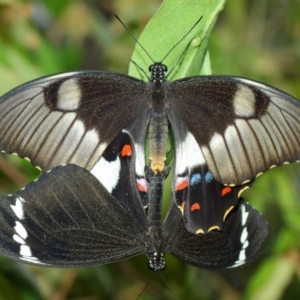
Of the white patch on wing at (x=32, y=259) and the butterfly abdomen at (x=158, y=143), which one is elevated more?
the butterfly abdomen at (x=158, y=143)

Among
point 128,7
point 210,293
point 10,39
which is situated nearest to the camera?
point 10,39

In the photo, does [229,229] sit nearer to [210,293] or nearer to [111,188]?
[111,188]

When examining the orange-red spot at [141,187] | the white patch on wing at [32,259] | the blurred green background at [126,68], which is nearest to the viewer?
the white patch on wing at [32,259]

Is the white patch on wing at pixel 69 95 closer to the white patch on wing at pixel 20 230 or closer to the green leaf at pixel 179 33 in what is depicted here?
the green leaf at pixel 179 33

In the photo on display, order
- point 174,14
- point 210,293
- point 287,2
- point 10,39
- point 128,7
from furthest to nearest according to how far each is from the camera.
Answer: point 287,2 → point 128,7 → point 210,293 → point 10,39 → point 174,14

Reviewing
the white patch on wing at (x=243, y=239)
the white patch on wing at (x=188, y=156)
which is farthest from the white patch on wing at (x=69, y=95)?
the white patch on wing at (x=243, y=239)

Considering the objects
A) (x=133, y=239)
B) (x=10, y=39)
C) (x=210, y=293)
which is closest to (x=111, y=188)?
(x=133, y=239)

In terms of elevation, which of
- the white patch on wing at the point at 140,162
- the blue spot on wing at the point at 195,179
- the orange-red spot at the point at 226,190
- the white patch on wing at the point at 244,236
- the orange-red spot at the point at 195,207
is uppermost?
the white patch on wing at the point at 140,162

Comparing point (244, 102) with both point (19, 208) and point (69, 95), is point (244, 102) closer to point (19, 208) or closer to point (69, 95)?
point (69, 95)
